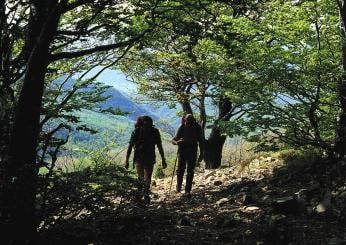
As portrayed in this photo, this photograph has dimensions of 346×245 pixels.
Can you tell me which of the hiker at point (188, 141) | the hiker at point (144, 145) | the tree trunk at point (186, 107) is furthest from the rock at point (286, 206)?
the tree trunk at point (186, 107)

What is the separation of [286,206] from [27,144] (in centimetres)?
384

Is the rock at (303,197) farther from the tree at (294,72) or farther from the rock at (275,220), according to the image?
the tree at (294,72)

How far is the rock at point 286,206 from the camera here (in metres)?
6.87

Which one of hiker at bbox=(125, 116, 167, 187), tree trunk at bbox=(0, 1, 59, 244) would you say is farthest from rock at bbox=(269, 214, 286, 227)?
hiker at bbox=(125, 116, 167, 187)

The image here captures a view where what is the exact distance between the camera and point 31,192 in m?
5.33

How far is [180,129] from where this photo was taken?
11086 millimetres

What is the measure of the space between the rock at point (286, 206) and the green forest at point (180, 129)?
15mm

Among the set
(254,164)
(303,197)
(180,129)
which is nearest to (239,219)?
(303,197)

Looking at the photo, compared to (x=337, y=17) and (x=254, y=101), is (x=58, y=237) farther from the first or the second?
(x=337, y=17)

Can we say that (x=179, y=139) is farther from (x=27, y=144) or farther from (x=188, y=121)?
(x=27, y=144)

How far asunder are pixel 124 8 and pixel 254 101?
11.9 ft

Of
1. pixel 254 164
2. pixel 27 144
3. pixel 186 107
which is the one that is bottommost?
pixel 27 144

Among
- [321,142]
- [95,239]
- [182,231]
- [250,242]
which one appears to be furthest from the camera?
[321,142]

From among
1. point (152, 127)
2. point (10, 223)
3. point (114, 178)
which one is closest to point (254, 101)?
point (152, 127)
